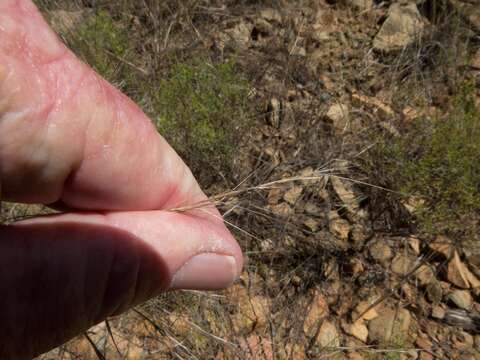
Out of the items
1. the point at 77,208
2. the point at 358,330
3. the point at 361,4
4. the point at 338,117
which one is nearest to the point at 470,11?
the point at 361,4

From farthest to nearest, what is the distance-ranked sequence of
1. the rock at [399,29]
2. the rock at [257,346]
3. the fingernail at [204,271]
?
1. the rock at [399,29]
2. the rock at [257,346]
3. the fingernail at [204,271]

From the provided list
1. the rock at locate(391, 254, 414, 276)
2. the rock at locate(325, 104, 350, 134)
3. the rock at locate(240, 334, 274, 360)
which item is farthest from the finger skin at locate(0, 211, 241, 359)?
the rock at locate(325, 104, 350, 134)

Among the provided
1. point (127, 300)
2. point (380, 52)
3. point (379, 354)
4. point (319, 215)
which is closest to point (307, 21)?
point (380, 52)

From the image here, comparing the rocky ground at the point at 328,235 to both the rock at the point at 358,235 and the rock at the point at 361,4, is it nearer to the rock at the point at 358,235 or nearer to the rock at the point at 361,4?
the rock at the point at 358,235

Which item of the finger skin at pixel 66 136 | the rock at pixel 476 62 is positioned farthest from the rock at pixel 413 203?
the finger skin at pixel 66 136

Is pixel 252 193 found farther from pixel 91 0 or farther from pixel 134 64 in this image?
pixel 91 0

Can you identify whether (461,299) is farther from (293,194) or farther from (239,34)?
(239,34)
